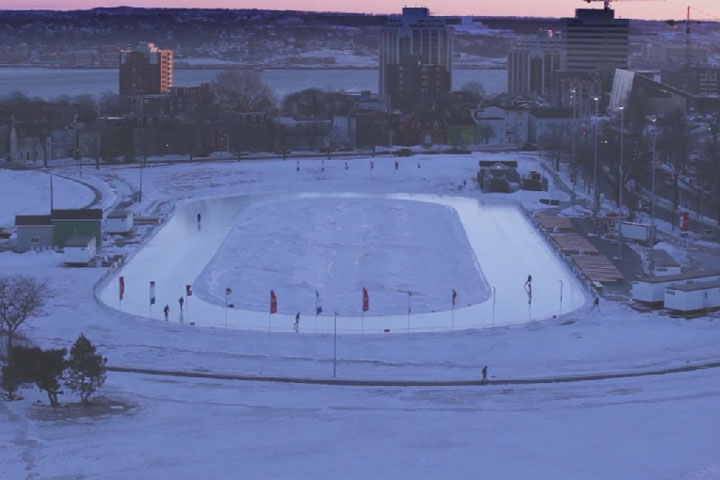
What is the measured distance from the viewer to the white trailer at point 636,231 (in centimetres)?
1547

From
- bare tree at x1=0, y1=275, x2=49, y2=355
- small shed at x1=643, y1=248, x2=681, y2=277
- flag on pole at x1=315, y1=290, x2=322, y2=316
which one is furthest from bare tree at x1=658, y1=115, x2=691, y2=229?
bare tree at x1=0, y1=275, x2=49, y2=355

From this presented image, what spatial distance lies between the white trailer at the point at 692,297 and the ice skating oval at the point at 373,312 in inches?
32.7

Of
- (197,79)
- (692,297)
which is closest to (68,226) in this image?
(692,297)

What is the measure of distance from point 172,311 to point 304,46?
8457cm

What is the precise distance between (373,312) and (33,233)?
479cm

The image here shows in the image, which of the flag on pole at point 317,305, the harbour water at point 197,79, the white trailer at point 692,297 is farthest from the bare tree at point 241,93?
the white trailer at point 692,297

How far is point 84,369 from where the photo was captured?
28.7 ft

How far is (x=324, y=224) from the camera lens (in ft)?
54.9

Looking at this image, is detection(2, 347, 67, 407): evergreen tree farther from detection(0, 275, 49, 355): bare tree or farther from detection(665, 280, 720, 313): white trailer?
detection(665, 280, 720, 313): white trailer

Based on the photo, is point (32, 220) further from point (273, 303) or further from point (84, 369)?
point (84, 369)

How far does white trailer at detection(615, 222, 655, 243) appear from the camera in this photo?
50.8 feet

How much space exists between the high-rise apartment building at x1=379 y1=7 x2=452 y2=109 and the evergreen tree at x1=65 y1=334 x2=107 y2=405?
30.2 m

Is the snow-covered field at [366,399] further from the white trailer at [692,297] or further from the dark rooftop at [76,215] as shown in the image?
the dark rooftop at [76,215]

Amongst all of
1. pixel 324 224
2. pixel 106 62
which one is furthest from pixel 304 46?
pixel 324 224
